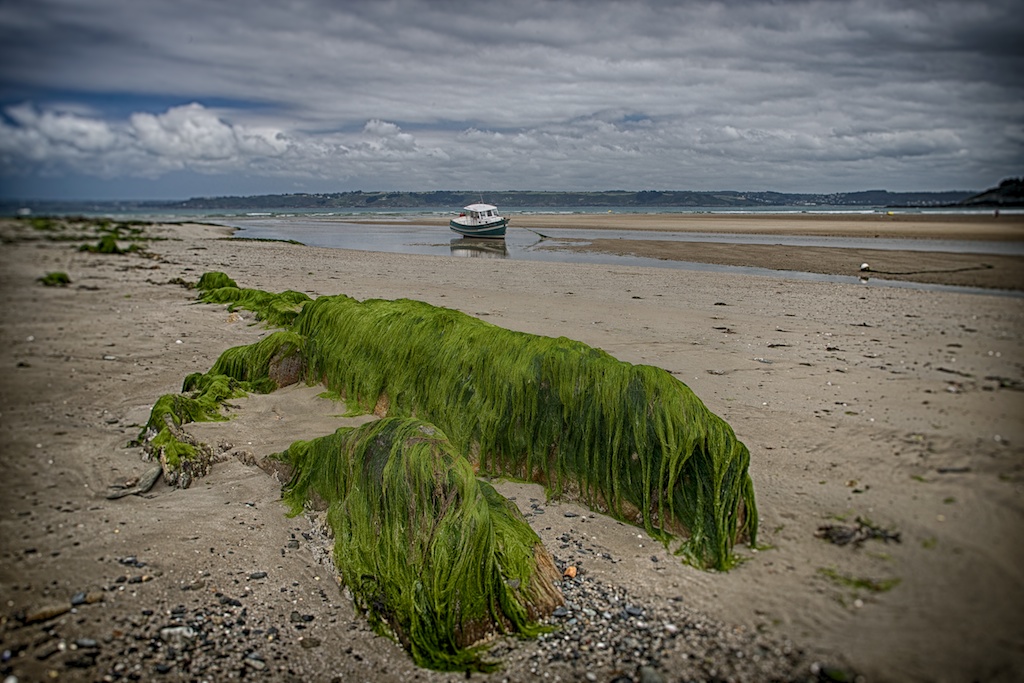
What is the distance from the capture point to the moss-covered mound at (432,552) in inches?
114

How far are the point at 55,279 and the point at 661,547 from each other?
18.4ft

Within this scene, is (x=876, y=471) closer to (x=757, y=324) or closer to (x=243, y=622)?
(x=243, y=622)

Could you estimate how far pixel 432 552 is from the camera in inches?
121

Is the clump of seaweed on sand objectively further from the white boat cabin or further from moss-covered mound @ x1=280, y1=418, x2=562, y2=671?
the white boat cabin

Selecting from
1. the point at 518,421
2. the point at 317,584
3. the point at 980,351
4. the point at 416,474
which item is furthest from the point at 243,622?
the point at 980,351

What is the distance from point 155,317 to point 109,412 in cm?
506

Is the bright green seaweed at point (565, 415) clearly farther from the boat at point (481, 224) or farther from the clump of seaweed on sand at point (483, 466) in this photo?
the boat at point (481, 224)

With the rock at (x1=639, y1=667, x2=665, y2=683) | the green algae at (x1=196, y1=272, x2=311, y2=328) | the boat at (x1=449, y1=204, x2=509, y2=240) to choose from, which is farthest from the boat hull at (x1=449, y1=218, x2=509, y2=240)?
the rock at (x1=639, y1=667, x2=665, y2=683)

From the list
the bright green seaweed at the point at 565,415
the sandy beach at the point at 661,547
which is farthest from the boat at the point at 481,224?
the sandy beach at the point at 661,547

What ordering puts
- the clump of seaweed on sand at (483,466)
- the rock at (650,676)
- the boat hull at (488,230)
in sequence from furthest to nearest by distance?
the boat hull at (488,230) < the clump of seaweed on sand at (483,466) < the rock at (650,676)

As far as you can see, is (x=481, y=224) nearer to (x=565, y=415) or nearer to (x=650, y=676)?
(x=565, y=415)

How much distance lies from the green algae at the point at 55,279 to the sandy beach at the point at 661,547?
0.11 metres

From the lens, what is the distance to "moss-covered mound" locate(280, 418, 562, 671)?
2889 millimetres

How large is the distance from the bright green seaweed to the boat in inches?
1563
